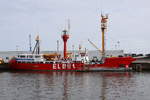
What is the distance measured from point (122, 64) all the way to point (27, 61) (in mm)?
21661

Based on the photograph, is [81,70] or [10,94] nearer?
[10,94]

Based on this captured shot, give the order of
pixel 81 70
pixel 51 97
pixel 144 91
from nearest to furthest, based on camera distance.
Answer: pixel 51 97 → pixel 144 91 → pixel 81 70

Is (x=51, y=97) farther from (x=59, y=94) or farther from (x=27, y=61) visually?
(x=27, y=61)

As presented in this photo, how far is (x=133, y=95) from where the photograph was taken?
3309cm

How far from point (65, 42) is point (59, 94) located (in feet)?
136

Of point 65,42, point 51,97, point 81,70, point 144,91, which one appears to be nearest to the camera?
point 51,97

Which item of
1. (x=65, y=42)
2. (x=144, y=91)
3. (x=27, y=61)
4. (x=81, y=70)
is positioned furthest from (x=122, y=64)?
(x=144, y=91)

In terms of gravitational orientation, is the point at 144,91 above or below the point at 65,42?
below

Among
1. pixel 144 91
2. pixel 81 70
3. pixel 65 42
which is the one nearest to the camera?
pixel 144 91

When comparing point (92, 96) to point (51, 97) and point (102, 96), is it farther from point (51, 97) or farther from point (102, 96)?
point (51, 97)

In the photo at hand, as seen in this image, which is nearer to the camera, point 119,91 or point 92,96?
point 92,96

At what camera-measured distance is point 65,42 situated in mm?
74375

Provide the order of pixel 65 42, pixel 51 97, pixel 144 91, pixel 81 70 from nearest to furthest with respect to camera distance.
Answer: pixel 51 97
pixel 144 91
pixel 81 70
pixel 65 42

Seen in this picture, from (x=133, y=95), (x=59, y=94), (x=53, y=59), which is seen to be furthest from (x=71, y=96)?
(x=53, y=59)
